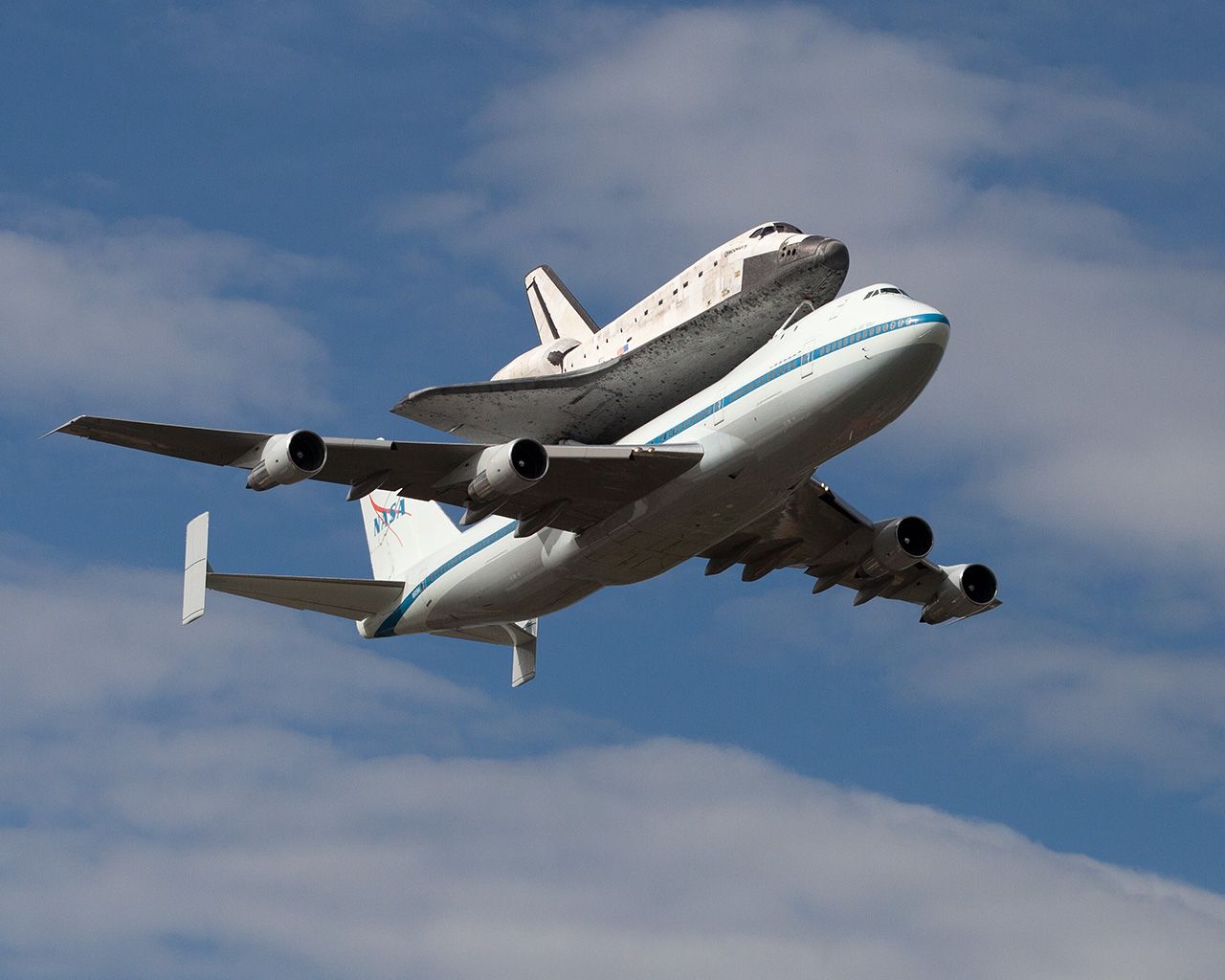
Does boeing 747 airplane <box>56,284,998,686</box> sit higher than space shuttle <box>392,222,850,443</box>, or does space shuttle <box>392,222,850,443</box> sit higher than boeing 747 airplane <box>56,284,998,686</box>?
space shuttle <box>392,222,850,443</box>

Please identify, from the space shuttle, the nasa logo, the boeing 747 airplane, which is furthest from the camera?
the nasa logo

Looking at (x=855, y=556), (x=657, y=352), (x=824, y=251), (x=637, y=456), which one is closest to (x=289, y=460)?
(x=637, y=456)

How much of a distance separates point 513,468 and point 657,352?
504 centimetres

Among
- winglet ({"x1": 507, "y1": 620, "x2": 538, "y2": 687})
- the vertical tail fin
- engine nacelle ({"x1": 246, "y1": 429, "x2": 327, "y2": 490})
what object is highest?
the vertical tail fin

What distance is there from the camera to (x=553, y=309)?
60.5 m

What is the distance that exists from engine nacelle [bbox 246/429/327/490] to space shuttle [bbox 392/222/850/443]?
4727 mm

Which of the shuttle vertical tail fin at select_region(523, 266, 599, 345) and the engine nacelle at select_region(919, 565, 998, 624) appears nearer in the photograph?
the engine nacelle at select_region(919, 565, 998, 624)

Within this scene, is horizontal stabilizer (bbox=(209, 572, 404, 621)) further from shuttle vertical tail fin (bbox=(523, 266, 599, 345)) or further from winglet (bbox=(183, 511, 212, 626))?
shuttle vertical tail fin (bbox=(523, 266, 599, 345))

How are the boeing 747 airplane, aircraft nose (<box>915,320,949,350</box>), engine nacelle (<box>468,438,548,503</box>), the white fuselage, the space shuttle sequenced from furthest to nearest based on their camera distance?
the space shuttle < engine nacelle (<box>468,438,548,503</box>) < the boeing 747 airplane < the white fuselage < aircraft nose (<box>915,320,949,350</box>)

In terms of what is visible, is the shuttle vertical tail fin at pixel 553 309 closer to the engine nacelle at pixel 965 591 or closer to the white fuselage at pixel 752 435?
the white fuselage at pixel 752 435

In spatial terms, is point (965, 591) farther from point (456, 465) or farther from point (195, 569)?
point (195, 569)

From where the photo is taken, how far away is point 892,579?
5700 centimetres

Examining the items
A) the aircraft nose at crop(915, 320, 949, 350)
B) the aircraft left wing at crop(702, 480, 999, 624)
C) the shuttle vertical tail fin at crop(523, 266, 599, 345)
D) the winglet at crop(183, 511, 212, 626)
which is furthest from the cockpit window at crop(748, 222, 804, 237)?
the winglet at crop(183, 511, 212, 626)

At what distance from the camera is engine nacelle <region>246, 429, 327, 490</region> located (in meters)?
45.0
